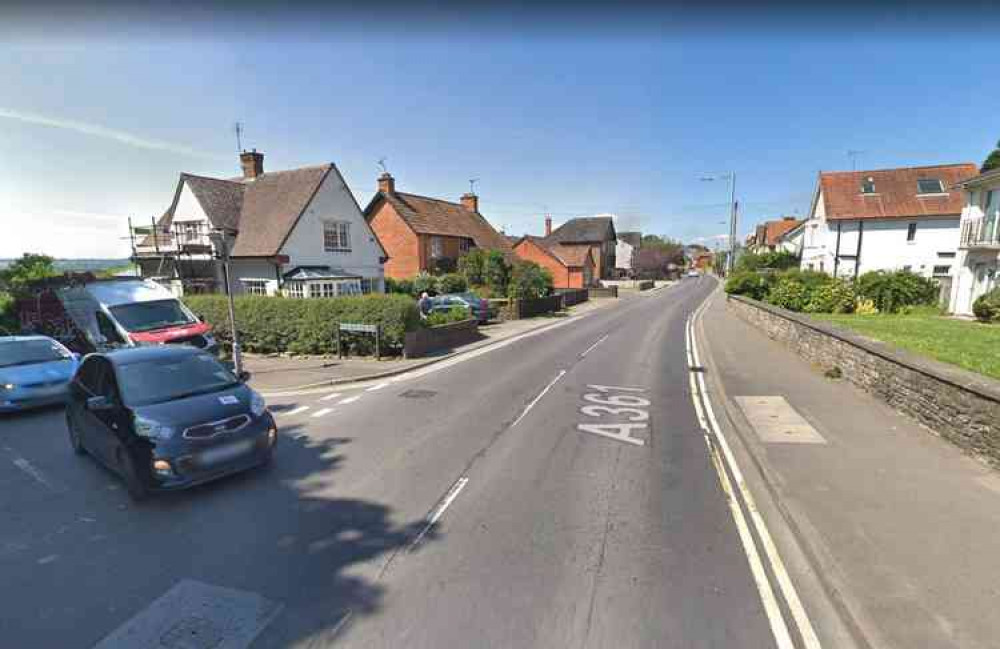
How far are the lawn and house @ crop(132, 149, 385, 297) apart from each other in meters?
21.0

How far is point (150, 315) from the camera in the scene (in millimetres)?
12984

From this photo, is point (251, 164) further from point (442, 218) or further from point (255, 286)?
point (442, 218)

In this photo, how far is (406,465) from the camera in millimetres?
6141

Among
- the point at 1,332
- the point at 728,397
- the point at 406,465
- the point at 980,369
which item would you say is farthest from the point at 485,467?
the point at 1,332

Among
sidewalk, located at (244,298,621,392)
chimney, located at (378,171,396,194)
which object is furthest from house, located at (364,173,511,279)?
sidewalk, located at (244,298,621,392)

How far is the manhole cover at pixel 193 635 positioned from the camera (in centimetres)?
317

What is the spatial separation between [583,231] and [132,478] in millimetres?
62071

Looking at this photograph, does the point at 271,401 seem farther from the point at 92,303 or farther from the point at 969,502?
the point at 969,502

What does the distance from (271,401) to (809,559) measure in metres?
9.39

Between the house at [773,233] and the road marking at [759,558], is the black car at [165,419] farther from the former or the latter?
the house at [773,233]

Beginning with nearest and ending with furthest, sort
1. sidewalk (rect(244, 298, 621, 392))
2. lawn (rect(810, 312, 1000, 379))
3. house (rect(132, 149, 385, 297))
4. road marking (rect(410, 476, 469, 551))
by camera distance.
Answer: road marking (rect(410, 476, 469, 551)), lawn (rect(810, 312, 1000, 379)), sidewalk (rect(244, 298, 621, 392)), house (rect(132, 149, 385, 297))

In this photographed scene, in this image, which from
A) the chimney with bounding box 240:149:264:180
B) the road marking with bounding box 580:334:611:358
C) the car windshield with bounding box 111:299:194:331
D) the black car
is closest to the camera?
the black car

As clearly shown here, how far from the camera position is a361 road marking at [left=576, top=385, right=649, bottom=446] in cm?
736

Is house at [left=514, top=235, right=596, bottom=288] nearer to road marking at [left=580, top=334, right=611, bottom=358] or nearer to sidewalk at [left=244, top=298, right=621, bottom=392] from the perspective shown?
road marking at [left=580, top=334, right=611, bottom=358]
